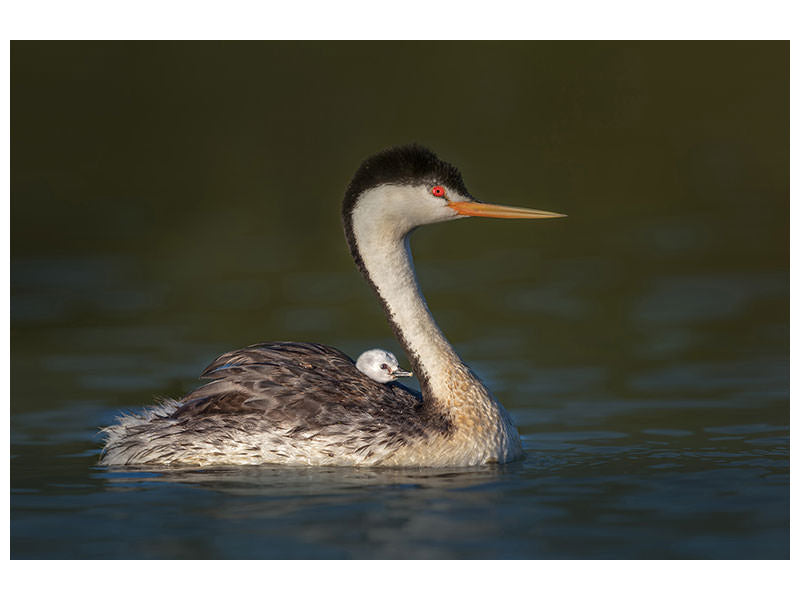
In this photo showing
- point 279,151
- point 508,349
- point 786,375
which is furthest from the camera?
point 279,151

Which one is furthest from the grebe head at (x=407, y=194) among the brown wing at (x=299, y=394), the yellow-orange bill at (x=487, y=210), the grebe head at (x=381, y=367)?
the brown wing at (x=299, y=394)

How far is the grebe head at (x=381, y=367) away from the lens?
38.0ft

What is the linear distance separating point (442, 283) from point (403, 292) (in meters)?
6.83

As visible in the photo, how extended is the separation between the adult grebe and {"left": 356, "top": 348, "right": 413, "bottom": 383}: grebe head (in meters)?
0.08

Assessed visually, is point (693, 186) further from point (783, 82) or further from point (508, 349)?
point (508, 349)

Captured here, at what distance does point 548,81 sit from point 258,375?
1287 centimetres

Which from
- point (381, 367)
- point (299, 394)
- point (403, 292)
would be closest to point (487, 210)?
point (403, 292)

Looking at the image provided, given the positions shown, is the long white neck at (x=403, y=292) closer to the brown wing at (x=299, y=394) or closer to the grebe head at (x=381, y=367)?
the grebe head at (x=381, y=367)

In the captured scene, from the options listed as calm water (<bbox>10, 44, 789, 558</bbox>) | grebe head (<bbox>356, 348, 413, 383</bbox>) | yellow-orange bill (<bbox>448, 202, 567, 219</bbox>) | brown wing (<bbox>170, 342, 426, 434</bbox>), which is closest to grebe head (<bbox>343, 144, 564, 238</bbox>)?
yellow-orange bill (<bbox>448, 202, 567, 219</bbox>)

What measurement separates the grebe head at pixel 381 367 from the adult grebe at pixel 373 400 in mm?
77

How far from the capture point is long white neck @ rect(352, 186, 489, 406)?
11.3m

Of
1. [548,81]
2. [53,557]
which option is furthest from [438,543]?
[548,81]

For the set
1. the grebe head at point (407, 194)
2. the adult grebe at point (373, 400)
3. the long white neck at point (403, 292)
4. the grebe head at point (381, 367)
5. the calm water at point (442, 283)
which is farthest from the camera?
the grebe head at point (381, 367)

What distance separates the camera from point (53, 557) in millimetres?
8836
